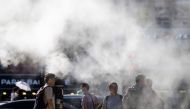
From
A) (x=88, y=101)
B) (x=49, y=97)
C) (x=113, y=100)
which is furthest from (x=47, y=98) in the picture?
(x=88, y=101)

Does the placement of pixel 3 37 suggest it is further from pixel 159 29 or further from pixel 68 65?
pixel 159 29

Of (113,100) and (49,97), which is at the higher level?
(49,97)

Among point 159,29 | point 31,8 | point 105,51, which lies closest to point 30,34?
point 31,8

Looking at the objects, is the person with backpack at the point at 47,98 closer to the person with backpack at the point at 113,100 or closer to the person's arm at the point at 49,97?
the person's arm at the point at 49,97

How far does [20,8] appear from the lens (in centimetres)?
1623

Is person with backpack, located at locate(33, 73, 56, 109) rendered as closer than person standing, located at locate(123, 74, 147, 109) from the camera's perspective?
Yes

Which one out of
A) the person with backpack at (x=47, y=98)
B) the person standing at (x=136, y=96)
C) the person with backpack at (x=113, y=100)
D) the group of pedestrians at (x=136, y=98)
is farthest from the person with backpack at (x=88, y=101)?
the person with backpack at (x=47, y=98)

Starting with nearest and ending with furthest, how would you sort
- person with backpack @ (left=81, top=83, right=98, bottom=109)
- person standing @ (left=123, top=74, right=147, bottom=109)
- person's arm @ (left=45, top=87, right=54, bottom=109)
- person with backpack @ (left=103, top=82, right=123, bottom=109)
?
person's arm @ (left=45, top=87, right=54, bottom=109) → person standing @ (left=123, top=74, right=147, bottom=109) → person with backpack @ (left=103, top=82, right=123, bottom=109) → person with backpack @ (left=81, top=83, right=98, bottom=109)

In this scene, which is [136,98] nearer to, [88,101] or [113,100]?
[113,100]

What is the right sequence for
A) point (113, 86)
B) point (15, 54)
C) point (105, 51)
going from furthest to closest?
1. point (15, 54)
2. point (105, 51)
3. point (113, 86)

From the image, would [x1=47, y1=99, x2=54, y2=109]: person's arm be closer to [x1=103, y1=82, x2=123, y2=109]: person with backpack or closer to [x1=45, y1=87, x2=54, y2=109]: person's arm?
[x1=45, y1=87, x2=54, y2=109]: person's arm

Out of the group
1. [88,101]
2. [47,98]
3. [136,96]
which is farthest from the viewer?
[88,101]

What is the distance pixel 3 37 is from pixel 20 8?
3.52ft

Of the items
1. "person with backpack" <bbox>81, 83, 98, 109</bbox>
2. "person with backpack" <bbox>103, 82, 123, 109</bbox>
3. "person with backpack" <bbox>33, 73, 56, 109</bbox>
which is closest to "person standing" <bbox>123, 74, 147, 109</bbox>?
"person with backpack" <bbox>103, 82, 123, 109</bbox>
